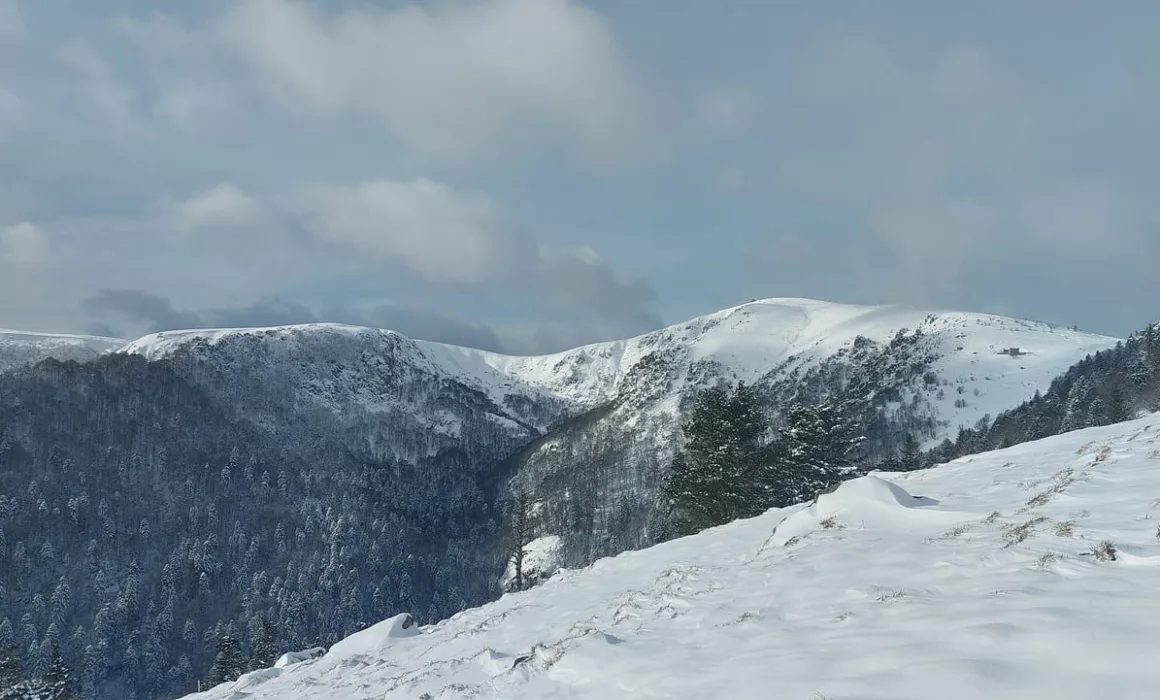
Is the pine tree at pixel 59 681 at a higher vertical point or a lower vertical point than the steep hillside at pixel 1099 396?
lower

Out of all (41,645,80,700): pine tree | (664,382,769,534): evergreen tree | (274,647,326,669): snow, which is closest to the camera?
(274,647,326,669): snow

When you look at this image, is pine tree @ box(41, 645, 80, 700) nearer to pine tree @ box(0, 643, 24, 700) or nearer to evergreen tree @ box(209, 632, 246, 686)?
pine tree @ box(0, 643, 24, 700)

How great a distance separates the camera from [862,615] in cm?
951

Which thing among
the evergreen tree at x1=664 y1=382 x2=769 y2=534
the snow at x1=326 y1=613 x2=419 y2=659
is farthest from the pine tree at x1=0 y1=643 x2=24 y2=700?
the evergreen tree at x1=664 y1=382 x2=769 y2=534

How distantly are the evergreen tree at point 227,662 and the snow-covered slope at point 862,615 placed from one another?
48851 mm

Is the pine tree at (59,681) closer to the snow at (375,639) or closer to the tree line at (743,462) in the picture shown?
the snow at (375,639)

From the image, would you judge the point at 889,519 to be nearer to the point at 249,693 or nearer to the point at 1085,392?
the point at 249,693

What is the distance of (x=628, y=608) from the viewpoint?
15.0m

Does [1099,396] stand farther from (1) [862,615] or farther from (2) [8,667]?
(2) [8,667]

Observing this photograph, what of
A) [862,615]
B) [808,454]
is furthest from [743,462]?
[862,615]

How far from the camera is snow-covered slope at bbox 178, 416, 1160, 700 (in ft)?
22.0

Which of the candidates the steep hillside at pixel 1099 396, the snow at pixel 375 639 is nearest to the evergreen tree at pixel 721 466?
the snow at pixel 375 639

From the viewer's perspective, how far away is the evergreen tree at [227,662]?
6084cm

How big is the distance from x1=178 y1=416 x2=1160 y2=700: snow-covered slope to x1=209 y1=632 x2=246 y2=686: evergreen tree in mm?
48851
